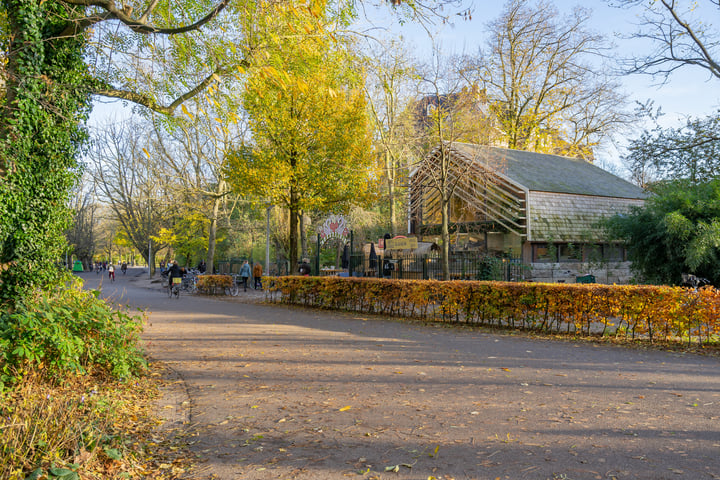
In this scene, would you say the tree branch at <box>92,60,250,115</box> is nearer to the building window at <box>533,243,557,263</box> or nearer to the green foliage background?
the green foliage background

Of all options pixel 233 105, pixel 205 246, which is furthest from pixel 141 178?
pixel 233 105

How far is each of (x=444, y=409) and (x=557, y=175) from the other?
937 inches

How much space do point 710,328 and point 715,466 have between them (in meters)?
7.08

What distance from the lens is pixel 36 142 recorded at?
7363 mm

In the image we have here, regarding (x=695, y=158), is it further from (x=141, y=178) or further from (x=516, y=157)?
(x=141, y=178)

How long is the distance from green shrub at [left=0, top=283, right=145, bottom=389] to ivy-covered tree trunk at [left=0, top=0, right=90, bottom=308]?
0.48m

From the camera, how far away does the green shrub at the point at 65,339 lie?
5633 millimetres

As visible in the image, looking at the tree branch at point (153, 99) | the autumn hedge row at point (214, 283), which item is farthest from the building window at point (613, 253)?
the tree branch at point (153, 99)

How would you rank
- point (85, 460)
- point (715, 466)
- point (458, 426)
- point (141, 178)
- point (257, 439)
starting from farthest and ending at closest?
point (141, 178)
point (458, 426)
point (257, 439)
point (715, 466)
point (85, 460)

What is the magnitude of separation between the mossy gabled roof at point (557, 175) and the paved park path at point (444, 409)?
13513 mm

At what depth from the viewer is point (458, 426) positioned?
510 cm

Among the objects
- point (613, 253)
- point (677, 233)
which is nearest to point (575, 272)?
point (613, 253)

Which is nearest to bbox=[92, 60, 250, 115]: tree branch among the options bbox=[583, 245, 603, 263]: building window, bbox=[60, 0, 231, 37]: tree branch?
bbox=[60, 0, 231, 37]: tree branch

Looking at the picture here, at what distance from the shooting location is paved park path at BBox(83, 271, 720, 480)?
4156mm
